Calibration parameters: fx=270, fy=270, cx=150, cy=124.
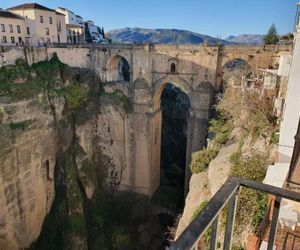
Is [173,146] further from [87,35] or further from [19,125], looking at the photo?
[87,35]

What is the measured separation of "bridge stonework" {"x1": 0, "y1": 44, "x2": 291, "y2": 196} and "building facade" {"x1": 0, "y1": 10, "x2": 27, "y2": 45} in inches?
263

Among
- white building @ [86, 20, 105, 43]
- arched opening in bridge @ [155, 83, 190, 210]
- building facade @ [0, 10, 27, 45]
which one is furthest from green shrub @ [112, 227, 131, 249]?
white building @ [86, 20, 105, 43]

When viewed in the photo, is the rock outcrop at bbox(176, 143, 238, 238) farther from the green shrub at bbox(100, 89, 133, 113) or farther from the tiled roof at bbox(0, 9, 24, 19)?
the tiled roof at bbox(0, 9, 24, 19)

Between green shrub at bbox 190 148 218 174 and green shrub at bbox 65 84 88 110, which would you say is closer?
green shrub at bbox 190 148 218 174

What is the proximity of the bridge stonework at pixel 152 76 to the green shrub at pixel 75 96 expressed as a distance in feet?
7.36

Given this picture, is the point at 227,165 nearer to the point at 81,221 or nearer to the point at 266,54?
the point at 266,54

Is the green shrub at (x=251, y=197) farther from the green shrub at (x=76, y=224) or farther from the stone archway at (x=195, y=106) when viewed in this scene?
the green shrub at (x=76, y=224)

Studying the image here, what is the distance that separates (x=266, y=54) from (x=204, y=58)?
407 centimetres

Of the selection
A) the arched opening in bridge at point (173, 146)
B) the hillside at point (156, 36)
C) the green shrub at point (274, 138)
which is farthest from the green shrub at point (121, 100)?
the hillside at point (156, 36)

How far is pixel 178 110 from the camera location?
103ft

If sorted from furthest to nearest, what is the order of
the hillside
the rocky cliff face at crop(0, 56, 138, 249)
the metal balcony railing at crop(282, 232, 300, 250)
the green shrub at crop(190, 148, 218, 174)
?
the hillside
the rocky cliff face at crop(0, 56, 138, 249)
the green shrub at crop(190, 148, 218, 174)
the metal balcony railing at crop(282, 232, 300, 250)

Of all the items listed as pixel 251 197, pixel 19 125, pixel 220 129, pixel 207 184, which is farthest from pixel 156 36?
pixel 251 197

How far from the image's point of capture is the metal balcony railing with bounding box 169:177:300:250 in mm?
1499

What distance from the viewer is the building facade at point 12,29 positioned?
2672 centimetres
